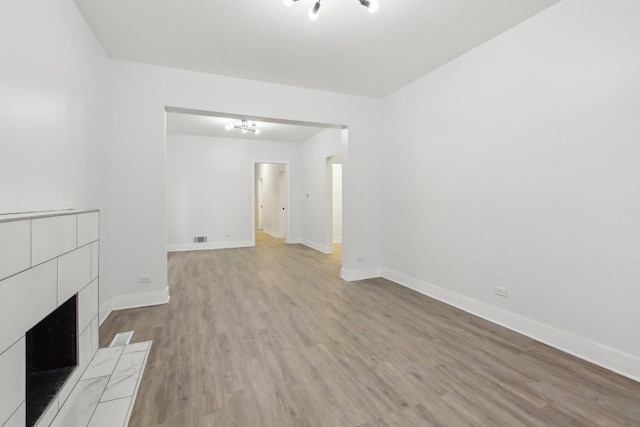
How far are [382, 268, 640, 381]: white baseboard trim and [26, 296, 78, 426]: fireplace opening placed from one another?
3.44 m

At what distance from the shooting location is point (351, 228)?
4293mm

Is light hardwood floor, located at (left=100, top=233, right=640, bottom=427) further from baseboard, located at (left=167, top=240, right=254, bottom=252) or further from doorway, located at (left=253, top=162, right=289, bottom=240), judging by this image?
doorway, located at (left=253, top=162, right=289, bottom=240)

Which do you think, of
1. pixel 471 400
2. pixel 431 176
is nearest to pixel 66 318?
pixel 471 400

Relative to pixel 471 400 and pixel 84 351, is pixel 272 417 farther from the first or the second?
pixel 84 351

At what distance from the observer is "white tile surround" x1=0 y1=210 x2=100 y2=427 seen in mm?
1133

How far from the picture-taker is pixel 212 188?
7023 millimetres

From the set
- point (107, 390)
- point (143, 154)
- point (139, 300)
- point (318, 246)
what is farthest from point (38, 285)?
point (318, 246)

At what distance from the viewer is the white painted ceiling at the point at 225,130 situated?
5434mm

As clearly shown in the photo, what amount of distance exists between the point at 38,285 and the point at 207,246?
19.0 feet

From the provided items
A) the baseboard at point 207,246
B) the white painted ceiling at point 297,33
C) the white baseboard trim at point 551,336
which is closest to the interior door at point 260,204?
the baseboard at point 207,246

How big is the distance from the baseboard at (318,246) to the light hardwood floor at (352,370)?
301 cm

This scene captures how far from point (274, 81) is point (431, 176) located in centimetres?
241

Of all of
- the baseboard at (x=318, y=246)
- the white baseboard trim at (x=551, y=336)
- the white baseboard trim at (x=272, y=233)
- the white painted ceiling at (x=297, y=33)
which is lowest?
the white baseboard trim at (x=551, y=336)

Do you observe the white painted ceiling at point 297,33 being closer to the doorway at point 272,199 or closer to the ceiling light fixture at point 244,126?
the ceiling light fixture at point 244,126
